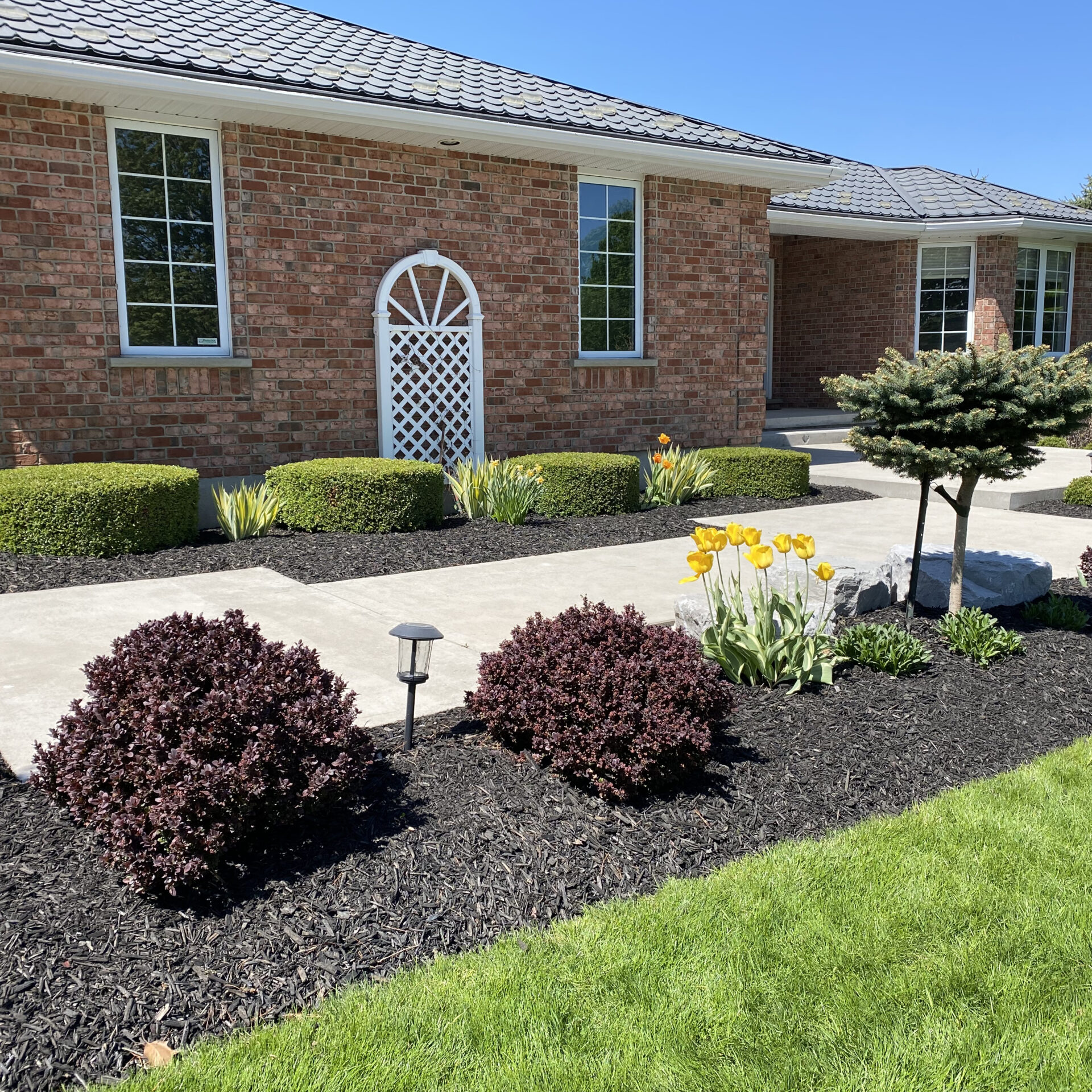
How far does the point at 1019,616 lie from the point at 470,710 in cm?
357

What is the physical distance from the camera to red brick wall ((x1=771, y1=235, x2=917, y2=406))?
18.4 meters

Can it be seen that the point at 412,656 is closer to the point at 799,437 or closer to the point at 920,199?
the point at 799,437

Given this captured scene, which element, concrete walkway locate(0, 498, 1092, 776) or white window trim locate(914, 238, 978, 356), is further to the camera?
white window trim locate(914, 238, 978, 356)

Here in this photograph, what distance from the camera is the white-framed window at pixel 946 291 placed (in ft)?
60.1

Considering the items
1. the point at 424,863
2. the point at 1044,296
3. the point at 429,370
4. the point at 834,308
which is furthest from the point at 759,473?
the point at 1044,296

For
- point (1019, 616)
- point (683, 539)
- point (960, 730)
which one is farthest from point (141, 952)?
point (683, 539)

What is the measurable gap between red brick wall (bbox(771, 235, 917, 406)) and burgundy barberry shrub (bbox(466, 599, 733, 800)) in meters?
15.6

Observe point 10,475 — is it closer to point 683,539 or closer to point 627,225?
point 683,539

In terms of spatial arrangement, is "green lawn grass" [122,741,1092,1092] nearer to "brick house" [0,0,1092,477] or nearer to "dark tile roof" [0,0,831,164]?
"brick house" [0,0,1092,477]

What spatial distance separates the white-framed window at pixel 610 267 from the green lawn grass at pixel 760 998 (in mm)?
9319

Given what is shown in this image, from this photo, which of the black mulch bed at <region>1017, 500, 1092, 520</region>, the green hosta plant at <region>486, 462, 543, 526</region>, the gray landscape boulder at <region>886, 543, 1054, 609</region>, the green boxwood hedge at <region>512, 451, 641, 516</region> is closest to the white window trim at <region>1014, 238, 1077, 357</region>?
the black mulch bed at <region>1017, 500, 1092, 520</region>

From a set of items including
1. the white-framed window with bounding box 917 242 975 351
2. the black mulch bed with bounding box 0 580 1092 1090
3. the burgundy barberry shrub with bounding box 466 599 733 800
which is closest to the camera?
the black mulch bed with bounding box 0 580 1092 1090

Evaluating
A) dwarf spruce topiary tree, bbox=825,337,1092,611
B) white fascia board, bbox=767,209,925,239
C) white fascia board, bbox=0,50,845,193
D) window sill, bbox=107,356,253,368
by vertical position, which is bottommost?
dwarf spruce topiary tree, bbox=825,337,1092,611

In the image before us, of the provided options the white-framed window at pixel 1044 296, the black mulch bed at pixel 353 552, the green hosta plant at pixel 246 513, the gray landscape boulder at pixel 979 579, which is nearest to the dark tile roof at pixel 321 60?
the green hosta plant at pixel 246 513
